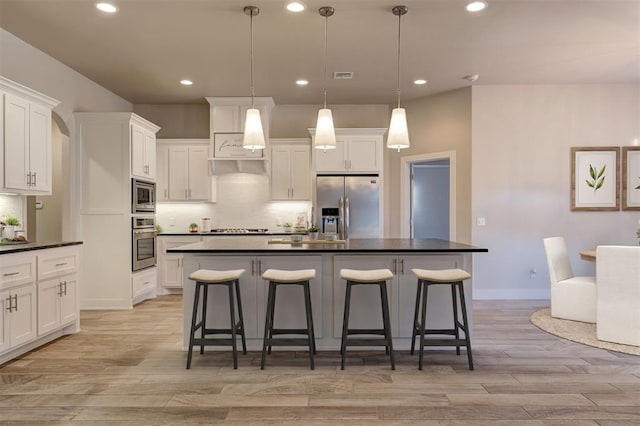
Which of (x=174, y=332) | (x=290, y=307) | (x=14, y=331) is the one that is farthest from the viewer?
(x=174, y=332)

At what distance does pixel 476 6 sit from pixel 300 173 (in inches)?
144

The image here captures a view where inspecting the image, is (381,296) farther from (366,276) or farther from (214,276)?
(214,276)

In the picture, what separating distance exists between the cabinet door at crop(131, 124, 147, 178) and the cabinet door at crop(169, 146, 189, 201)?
34.9 inches

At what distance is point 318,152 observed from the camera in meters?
6.34

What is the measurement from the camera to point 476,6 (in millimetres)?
3547

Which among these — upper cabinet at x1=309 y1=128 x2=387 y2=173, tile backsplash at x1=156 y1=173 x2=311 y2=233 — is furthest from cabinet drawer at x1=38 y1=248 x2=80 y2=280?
upper cabinet at x1=309 y1=128 x2=387 y2=173

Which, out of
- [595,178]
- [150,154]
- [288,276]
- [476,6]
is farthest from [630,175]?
[150,154]

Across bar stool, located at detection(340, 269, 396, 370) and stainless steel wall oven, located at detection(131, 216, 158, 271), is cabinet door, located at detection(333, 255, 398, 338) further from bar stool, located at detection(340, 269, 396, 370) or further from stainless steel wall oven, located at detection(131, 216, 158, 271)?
stainless steel wall oven, located at detection(131, 216, 158, 271)

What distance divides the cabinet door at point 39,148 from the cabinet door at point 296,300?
248 cm

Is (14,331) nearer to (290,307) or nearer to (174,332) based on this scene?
(174,332)

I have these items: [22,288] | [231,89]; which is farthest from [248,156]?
[22,288]

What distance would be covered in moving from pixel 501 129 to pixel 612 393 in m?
3.96

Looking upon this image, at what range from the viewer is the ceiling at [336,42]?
366 cm

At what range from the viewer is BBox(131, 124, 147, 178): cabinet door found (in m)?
5.38
